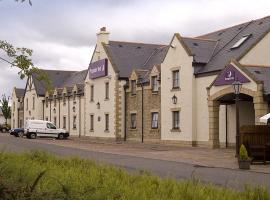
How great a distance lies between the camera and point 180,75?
3781 cm

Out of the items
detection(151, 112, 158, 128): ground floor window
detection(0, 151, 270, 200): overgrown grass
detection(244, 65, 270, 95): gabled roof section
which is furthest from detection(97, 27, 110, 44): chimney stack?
detection(0, 151, 270, 200): overgrown grass

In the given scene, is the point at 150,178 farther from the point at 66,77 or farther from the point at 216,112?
the point at 66,77

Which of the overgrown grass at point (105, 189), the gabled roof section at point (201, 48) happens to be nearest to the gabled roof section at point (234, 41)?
the gabled roof section at point (201, 48)

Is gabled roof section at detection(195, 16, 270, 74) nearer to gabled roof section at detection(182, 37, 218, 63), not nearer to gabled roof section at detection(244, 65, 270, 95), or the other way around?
gabled roof section at detection(182, 37, 218, 63)

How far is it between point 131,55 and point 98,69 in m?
3.78

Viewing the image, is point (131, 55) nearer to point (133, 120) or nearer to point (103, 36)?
point (103, 36)

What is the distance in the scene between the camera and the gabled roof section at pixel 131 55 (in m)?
49.0

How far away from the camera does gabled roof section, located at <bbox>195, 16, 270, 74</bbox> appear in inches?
1335

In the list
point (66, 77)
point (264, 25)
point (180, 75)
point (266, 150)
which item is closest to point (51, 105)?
point (66, 77)

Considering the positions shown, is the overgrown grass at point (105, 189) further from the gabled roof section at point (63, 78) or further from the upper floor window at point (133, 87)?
the gabled roof section at point (63, 78)

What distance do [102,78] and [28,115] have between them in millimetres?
29942

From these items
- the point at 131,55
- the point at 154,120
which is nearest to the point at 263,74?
the point at 154,120

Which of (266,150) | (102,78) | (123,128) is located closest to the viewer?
(266,150)

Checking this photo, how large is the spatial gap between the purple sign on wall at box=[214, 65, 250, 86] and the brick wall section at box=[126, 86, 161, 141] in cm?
1063
